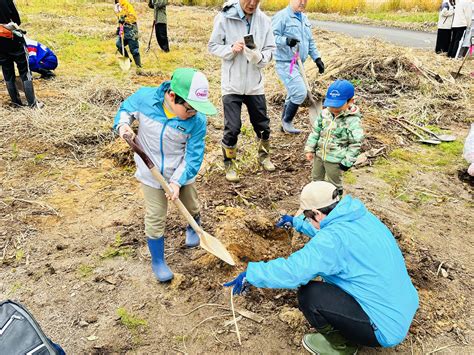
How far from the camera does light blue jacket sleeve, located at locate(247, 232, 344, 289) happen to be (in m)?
1.97

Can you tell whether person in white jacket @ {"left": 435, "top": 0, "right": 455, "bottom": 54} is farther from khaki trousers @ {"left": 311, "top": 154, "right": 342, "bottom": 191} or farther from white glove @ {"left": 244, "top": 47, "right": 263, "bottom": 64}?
khaki trousers @ {"left": 311, "top": 154, "right": 342, "bottom": 191}

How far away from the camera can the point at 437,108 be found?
6.42 m

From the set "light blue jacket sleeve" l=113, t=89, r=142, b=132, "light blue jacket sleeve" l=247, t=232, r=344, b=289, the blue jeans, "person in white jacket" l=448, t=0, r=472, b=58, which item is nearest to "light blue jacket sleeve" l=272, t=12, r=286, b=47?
the blue jeans

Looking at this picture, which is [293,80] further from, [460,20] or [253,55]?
[460,20]

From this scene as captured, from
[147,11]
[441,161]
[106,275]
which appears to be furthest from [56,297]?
[147,11]

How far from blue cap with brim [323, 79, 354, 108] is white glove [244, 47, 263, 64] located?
0.96m

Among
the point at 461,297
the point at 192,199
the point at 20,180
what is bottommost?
the point at 461,297

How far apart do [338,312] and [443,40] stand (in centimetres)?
1021

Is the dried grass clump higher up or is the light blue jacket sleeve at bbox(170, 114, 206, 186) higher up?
the light blue jacket sleeve at bbox(170, 114, 206, 186)

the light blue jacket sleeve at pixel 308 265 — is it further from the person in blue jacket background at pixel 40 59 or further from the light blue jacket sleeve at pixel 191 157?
the person in blue jacket background at pixel 40 59

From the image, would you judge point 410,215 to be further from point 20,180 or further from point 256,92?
point 20,180

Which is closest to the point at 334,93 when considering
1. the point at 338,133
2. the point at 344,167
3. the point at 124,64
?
the point at 338,133

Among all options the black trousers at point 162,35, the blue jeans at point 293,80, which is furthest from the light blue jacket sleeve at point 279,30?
the black trousers at point 162,35

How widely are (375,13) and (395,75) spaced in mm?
15893
